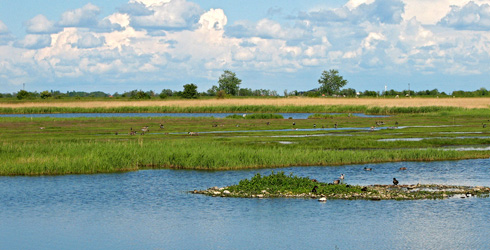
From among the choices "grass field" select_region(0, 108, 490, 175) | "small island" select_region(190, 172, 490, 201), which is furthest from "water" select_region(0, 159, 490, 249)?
"grass field" select_region(0, 108, 490, 175)

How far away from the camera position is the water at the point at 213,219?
1956 cm

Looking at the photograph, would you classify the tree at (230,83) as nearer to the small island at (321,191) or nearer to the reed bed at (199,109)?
the reed bed at (199,109)

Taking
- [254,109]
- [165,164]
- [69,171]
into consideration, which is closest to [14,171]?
[69,171]

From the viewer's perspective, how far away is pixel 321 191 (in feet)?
84.3

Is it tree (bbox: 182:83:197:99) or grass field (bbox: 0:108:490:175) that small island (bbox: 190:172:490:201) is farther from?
tree (bbox: 182:83:197:99)

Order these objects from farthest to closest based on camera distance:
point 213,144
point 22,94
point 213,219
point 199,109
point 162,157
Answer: point 22,94 < point 199,109 < point 213,144 < point 162,157 < point 213,219

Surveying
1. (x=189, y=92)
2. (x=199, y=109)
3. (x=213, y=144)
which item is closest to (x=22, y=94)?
(x=189, y=92)

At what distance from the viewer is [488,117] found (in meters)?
78.3

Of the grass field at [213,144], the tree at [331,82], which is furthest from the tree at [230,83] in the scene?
the grass field at [213,144]

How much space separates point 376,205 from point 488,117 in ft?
199

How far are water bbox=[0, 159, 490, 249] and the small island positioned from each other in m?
0.63

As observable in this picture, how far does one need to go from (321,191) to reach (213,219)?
5.61 meters

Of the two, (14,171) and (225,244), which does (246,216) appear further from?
(14,171)

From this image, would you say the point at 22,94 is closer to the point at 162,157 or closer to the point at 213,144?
the point at 213,144
